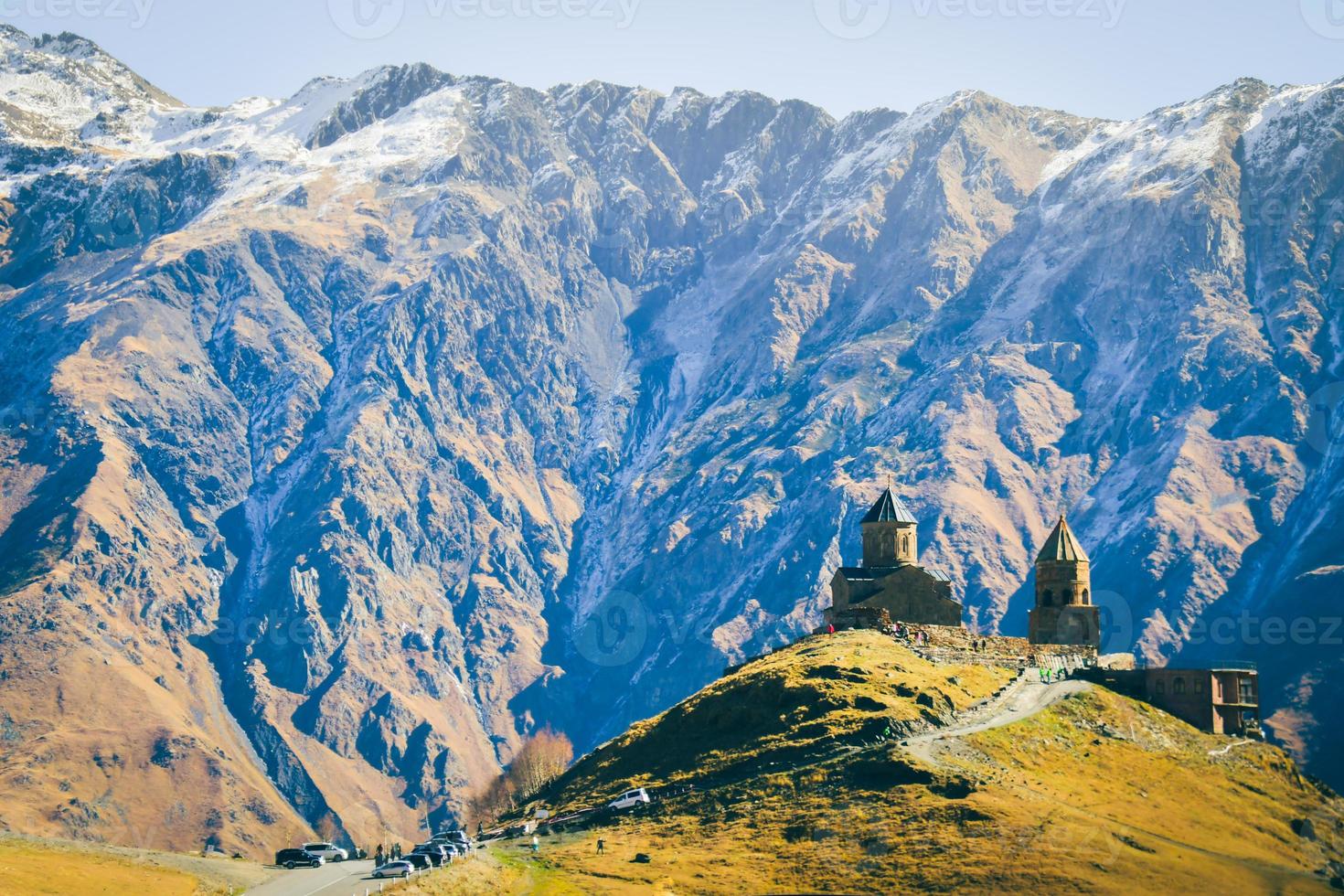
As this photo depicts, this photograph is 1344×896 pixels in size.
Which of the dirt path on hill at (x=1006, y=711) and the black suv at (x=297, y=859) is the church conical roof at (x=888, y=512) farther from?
the black suv at (x=297, y=859)

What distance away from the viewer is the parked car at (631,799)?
126 metres

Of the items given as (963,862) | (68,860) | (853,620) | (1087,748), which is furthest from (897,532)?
(68,860)

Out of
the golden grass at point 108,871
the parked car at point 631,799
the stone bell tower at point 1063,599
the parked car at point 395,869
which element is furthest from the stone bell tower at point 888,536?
the parked car at point 395,869

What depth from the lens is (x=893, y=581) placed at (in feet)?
583

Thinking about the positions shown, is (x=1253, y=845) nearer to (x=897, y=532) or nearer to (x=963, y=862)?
(x=963, y=862)

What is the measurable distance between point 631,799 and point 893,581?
57326 mm

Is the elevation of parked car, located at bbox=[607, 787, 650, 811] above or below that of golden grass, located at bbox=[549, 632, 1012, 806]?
below

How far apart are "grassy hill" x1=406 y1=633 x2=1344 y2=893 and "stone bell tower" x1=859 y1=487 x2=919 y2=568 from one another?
33.7 m

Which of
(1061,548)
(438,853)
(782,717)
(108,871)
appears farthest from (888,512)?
(108,871)

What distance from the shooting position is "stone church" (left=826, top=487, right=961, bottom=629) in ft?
576

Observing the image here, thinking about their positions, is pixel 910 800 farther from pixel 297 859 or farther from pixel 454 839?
pixel 297 859

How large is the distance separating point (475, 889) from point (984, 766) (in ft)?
113

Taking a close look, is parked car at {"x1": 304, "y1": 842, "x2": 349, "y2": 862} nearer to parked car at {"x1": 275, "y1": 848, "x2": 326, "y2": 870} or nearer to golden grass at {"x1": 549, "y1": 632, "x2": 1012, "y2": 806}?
parked car at {"x1": 275, "y1": 848, "x2": 326, "y2": 870}

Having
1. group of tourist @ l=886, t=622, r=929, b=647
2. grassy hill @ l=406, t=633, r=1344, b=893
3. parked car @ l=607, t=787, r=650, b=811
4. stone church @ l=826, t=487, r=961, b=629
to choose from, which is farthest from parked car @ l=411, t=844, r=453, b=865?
stone church @ l=826, t=487, r=961, b=629
